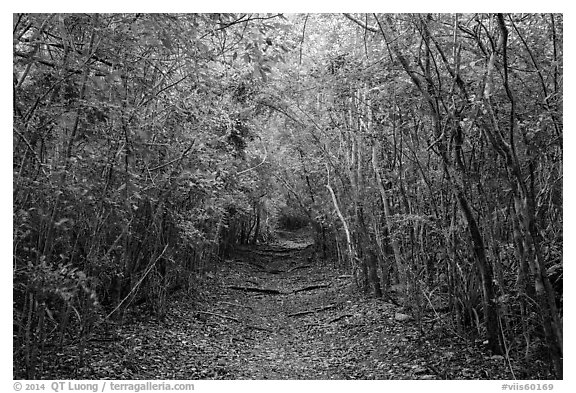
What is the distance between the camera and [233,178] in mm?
9734

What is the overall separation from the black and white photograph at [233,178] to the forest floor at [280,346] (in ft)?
0.13

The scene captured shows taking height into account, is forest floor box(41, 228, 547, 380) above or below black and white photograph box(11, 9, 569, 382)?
below

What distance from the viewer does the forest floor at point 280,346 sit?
539cm

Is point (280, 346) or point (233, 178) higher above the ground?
point (233, 178)

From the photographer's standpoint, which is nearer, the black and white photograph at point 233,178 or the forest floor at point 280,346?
the black and white photograph at point 233,178

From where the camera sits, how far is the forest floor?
17.7 feet

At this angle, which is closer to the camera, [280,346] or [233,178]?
[280,346]

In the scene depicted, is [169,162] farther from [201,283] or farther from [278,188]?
[278,188]

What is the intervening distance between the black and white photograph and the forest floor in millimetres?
39

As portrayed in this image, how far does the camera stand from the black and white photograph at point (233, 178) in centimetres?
434

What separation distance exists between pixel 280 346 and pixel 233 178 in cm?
353

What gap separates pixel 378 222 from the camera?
8.88 m

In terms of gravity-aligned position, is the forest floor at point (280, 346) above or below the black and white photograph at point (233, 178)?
below

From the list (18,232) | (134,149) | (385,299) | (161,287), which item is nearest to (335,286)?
(385,299)
